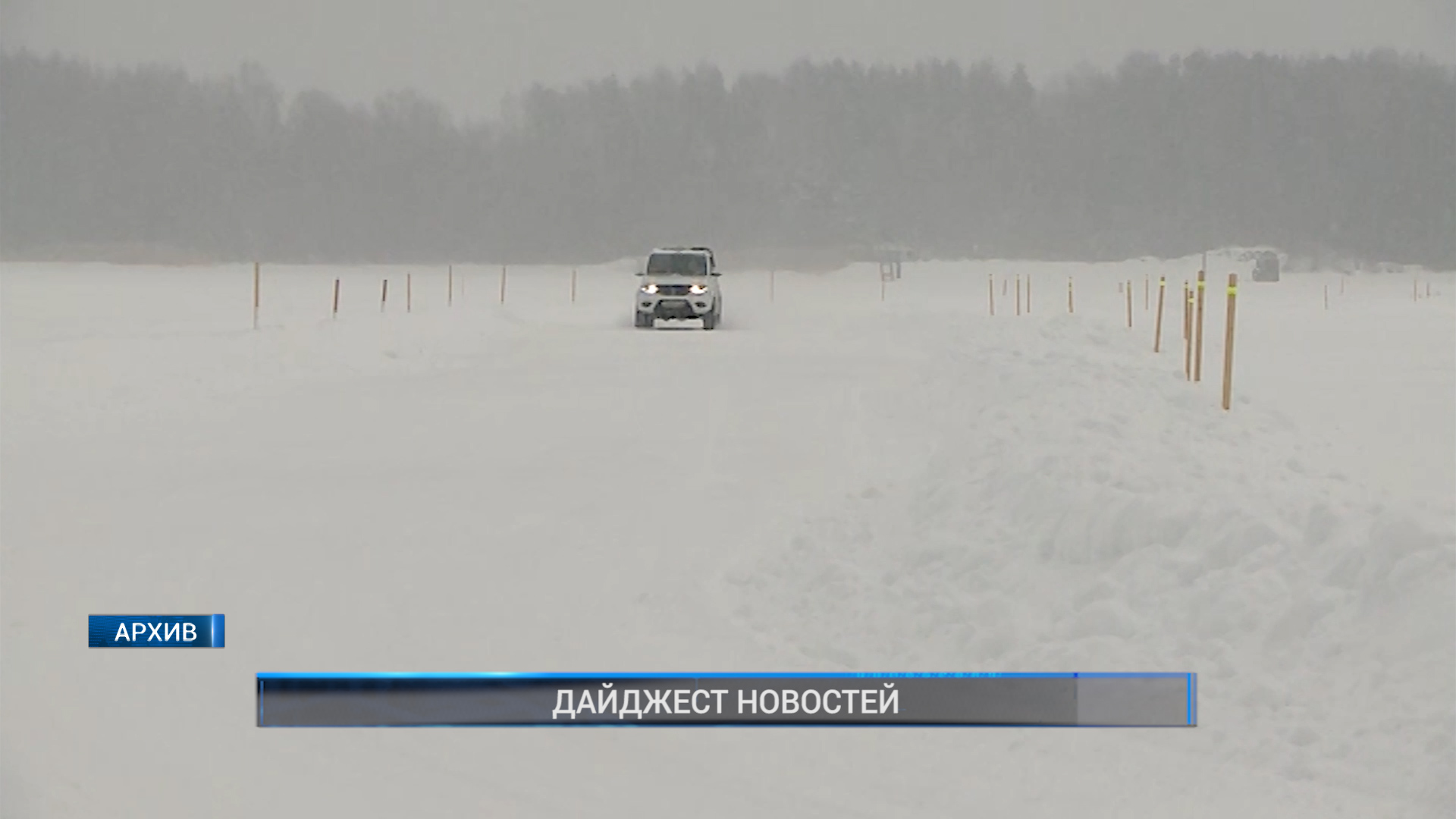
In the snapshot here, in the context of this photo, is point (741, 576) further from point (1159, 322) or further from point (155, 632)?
point (1159, 322)

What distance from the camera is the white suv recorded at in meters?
36.5

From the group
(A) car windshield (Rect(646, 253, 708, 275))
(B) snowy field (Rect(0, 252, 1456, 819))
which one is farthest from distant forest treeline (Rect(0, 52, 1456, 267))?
(B) snowy field (Rect(0, 252, 1456, 819))

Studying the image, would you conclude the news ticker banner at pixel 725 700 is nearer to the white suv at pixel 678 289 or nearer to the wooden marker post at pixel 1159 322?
the wooden marker post at pixel 1159 322

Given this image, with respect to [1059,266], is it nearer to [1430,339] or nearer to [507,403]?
[1430,339]

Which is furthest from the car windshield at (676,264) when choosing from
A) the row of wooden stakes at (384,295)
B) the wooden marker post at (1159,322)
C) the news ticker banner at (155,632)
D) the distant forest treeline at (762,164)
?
the distant forest treeline at (762,164)

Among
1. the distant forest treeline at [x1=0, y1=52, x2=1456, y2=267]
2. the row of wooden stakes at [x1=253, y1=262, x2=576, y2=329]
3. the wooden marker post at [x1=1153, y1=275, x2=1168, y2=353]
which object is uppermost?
the distant forest treeline at [x1=0, y1=52, x2=1456, y2=267]

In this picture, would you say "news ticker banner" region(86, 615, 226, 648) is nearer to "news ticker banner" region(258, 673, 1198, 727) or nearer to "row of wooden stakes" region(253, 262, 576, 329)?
"news ticker banner" region(258, 673, 1198, 727)

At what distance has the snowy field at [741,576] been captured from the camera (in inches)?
267

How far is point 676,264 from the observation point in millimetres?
37250

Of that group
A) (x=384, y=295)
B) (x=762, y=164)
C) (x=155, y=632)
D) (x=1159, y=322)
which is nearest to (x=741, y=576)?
(x=155, y=632)

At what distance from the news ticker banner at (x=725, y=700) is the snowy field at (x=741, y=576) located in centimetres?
12

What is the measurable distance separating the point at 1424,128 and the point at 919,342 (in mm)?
116774

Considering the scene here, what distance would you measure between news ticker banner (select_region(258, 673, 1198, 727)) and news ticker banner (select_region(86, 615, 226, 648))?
1123 mm

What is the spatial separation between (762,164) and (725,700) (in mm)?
133140
